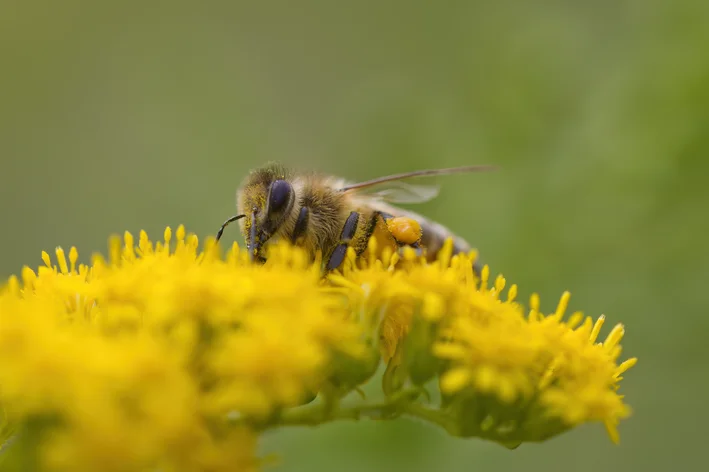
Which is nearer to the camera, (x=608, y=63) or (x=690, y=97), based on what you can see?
(x=690, y=97)

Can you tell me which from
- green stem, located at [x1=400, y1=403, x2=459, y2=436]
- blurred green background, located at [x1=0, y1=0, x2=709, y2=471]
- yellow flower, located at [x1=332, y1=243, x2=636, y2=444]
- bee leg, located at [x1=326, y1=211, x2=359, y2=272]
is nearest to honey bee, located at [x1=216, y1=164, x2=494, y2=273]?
bee leg, located at [x1=326, y1=211, x2=359, y2=272]

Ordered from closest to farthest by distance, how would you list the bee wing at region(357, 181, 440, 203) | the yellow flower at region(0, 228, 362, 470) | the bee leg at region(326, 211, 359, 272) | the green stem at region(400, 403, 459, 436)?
the yellow flower at region(0, 228, 362, 470), the green stem at region(400, 403, 459, 436), the bee leg at region(326, 211, 359, 272), the bee wing at region(357, 181, 440, 203)

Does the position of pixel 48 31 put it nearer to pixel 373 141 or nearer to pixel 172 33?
pixel 172 33

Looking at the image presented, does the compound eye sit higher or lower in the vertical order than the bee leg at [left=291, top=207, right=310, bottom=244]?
higher

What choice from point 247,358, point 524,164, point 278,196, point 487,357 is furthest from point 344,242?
point 524,164

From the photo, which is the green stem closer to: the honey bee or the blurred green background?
the honey bee

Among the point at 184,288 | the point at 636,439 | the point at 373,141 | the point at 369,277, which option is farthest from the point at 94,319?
the point at 636,439

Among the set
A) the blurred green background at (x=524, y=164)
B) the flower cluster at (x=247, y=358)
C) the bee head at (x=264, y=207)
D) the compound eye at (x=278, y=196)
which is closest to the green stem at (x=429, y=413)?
the flower cluster at (x=247, y=358)
